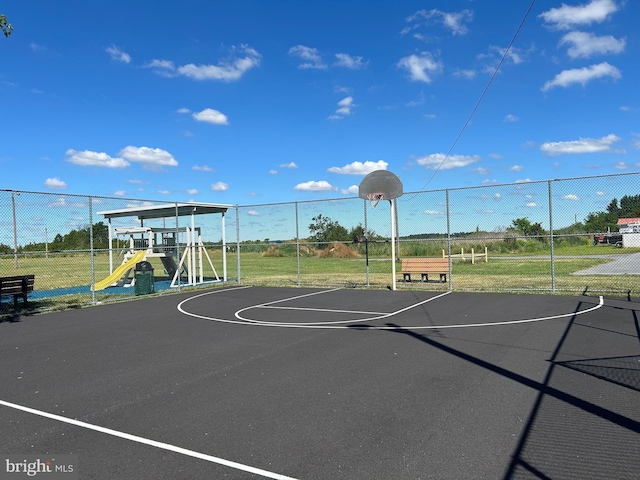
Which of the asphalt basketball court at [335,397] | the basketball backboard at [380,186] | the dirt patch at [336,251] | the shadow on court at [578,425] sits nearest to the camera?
the shadow on court at [578,425]

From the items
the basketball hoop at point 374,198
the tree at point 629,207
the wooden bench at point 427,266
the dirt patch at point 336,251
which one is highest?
the basketball hoop at point 374,198

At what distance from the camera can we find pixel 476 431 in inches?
162

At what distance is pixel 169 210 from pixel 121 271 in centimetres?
316

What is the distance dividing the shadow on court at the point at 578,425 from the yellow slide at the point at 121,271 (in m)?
15.4

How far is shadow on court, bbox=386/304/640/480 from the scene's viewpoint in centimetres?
344

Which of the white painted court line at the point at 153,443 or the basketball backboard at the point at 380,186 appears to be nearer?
the white painted court line at the point at 153,443

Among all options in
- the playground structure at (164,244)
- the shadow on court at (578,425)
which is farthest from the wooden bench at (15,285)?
the shadow on court at (578,425)

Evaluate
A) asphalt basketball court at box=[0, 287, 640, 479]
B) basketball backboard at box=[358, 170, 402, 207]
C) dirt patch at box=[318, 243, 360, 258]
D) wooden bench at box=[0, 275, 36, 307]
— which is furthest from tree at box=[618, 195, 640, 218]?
wooden bench at box=[0, 275, 36, 307]

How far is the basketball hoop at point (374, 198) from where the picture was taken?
53.6 feet

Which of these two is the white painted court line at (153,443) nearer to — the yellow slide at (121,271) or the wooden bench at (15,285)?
the wooden bench at (15,285)

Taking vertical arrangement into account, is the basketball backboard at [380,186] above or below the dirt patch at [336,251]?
above

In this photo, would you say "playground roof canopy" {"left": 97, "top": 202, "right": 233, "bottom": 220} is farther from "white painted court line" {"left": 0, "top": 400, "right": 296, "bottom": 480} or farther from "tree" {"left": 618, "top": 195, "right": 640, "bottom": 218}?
"tree" {"left": 618, "top": 195, "right": 640, "bottom": 218}

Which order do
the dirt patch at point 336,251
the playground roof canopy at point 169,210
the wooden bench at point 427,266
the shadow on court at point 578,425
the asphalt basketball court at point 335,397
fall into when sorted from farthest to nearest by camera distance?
the dirt patch at point 336,251 < the playground roof canopy at point 169,210 < the wooden bench at point 427,266 < the asphalt basketball court at point 335,397 < the shadow on court at point 578,425

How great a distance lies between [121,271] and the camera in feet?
60.1
